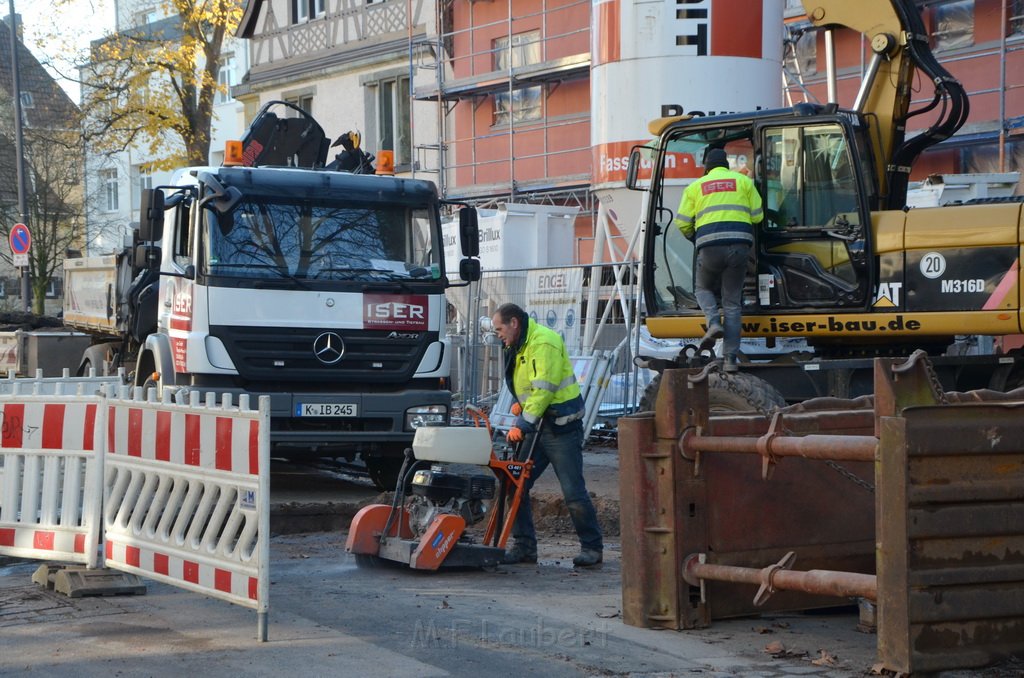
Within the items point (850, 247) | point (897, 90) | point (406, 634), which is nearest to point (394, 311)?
point (850, 247)

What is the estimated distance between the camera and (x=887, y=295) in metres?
9.86

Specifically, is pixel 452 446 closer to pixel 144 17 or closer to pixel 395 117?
pixel 395 117

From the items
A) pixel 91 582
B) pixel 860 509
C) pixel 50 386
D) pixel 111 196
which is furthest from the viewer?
pixel 111 196

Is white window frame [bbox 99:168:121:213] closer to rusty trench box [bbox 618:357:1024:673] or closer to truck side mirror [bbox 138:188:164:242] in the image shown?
truck side mirror [bbox 138:188:164:242]

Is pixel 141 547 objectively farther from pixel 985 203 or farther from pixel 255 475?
pixel 985 203

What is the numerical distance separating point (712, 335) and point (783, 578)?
4206 millimetres

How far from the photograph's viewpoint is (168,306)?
12.7 meters

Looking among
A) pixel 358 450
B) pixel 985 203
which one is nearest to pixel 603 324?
pixel 358 450

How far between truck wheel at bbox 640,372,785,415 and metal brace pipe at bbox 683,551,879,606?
295 cm

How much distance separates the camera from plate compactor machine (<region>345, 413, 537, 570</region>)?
8445 mm

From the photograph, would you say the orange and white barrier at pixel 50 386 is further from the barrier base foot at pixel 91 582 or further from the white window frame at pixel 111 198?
the white window frame at pixel 111 198

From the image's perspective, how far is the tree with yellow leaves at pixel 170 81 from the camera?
29.1m

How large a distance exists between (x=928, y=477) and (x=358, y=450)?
7.86 metres

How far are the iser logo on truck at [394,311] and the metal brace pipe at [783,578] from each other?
6183mm
